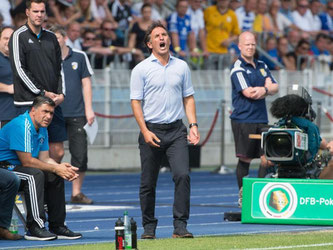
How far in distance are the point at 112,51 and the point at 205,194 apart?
20.6 feet

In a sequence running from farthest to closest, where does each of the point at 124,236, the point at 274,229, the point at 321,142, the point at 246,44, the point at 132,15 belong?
the point at 132,15
the point at 246,44
the point at 321,142
the point at 274,229
the point at 124,236

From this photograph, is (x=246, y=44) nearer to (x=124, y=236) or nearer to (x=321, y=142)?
(x=321, y=142)

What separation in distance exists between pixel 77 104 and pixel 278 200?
4.02 meters

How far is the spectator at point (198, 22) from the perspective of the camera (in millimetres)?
23922

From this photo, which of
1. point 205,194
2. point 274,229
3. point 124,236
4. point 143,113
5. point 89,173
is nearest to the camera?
point 124,236

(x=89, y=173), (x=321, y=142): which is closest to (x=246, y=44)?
(x=321, y=142)

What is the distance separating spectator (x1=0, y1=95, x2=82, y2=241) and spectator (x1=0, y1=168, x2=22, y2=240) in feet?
0.43

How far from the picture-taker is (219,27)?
24.6m

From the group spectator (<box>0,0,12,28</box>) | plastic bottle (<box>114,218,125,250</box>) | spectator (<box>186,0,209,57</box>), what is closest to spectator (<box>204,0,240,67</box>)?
spectator (<box>186,0,209,57</box>)

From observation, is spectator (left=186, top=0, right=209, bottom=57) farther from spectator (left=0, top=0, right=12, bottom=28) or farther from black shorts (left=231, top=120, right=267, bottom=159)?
black shorts (left=231, top=120, right=267, bottom=159)

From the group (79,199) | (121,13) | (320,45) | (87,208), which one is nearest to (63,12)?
(121,13)

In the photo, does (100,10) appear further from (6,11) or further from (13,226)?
(13,226)

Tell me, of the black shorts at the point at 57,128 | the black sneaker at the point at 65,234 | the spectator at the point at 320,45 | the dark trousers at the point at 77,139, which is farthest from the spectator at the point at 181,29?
the black sneaker at the point at 65,234

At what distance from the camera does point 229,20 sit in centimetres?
2458
